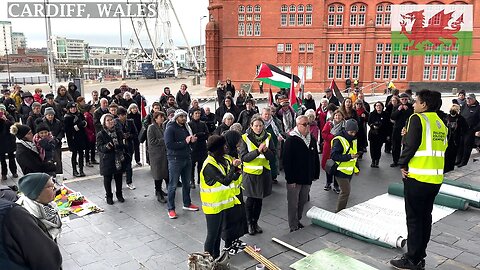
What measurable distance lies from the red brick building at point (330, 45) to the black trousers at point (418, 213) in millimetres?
33230

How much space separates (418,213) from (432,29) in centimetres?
3574

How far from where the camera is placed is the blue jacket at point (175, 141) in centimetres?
680

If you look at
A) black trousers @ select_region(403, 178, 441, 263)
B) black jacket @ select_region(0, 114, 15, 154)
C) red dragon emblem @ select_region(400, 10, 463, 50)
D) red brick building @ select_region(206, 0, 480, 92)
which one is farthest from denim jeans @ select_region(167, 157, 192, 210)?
red dragon emblem @ select_region(400, 10, 463, 50)

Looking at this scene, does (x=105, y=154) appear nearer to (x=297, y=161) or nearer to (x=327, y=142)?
(x=297, y=161)

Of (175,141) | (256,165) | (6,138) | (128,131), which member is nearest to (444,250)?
(256,165)

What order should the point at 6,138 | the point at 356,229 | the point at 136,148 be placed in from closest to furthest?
the point at 356,229 < the point at 6,138 < the point at 136,148

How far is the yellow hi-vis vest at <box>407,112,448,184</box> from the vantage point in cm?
423

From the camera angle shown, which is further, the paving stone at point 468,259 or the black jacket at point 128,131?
the black jacket at point 128,131

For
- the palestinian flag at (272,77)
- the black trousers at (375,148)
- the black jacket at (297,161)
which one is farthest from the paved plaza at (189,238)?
the palestinian flag at (272,77)

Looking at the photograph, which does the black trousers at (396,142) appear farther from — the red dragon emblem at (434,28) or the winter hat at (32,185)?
the red dragon emblem at (434,28)

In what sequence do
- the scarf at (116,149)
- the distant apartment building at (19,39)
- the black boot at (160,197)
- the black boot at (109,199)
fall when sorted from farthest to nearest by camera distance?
the distant apartment building at (19,39), the black boot at (160,197), the black boot at (109,199), the scarf at (116,149)

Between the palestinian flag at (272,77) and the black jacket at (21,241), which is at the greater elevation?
the palestinian flag at (272,77)

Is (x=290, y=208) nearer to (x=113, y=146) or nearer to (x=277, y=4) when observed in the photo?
(x=113, y=146)

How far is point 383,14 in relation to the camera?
35.9m
